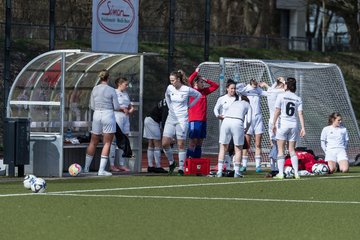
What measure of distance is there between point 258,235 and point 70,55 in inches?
456

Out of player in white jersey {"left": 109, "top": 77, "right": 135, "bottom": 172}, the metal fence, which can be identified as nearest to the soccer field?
player in white jersey {"left": 109, "top": 77, "right": 135, "bottom": 172}

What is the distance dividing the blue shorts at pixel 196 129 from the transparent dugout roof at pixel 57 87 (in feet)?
6.73

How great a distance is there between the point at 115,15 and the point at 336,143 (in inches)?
219

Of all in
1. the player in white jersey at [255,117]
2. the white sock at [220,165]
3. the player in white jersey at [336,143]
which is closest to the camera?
the white sock at [220,165]

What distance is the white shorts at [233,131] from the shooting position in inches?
846

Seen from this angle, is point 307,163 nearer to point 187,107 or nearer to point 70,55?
point 187,107

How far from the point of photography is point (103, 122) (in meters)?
22.3

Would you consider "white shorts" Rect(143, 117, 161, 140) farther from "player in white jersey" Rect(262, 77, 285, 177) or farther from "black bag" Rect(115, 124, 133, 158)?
"player in white jersey" Rect(262, 77, 285, 177)

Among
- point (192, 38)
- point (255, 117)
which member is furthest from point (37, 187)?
point (192, 38)

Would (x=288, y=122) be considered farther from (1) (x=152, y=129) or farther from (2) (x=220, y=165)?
(1) (x=152, y=129)

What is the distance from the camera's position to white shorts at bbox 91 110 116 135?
2227 cm

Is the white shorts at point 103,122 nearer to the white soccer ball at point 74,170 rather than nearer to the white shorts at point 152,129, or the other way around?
the white soccer ball at point 74,170

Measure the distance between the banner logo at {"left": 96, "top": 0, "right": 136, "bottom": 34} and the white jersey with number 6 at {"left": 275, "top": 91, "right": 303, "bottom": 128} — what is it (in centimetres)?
437

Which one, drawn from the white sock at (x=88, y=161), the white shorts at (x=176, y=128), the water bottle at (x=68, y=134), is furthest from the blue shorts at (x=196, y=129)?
the water bottle at (x=68, y=134)
